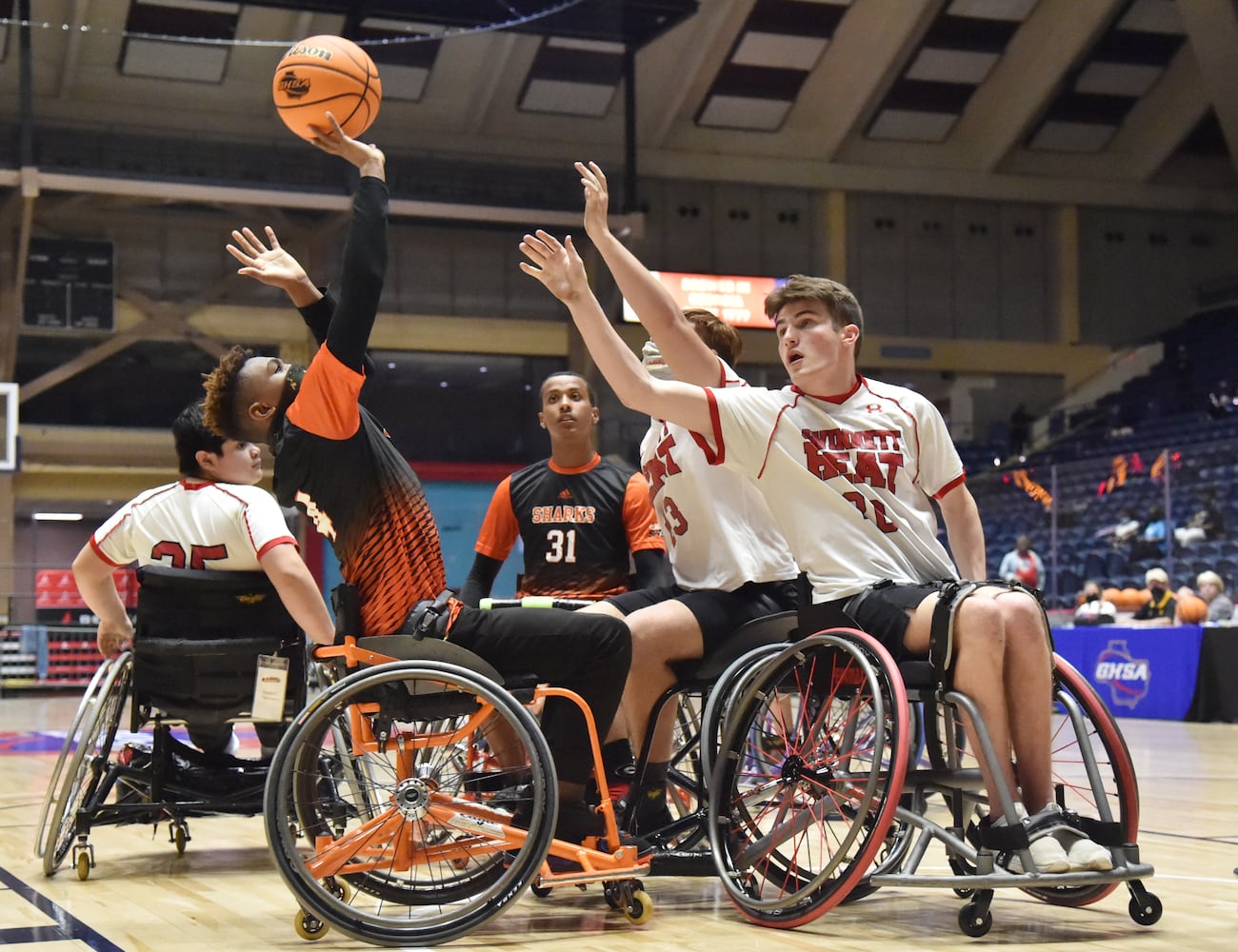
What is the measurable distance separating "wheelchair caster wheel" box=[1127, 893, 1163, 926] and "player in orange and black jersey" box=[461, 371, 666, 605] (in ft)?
6.20

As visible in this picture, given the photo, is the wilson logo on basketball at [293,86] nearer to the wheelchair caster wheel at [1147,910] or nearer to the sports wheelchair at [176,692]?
the sports wheelchair at [176,692]

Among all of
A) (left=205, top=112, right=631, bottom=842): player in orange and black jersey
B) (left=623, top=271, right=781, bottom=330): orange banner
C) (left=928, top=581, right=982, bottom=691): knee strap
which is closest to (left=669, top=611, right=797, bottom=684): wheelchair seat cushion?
(left=205, top=112, right=631, bottom=842): player in orange and black jersey

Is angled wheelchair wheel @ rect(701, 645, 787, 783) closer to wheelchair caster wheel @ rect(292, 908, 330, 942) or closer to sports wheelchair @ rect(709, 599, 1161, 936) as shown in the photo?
sports wheelchair @ rect(709, 599, 1161, 936)

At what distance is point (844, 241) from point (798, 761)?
20.4 meters

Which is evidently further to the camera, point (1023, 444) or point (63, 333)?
point (1023, 444)

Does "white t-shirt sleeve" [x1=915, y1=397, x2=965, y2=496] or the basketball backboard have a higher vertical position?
the basketball backboard

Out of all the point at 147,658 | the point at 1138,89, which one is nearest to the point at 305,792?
the point at 147,658

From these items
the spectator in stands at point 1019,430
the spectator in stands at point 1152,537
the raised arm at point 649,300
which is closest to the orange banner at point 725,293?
the spectator in stands at point 1019,430

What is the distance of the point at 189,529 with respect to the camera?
4.32m

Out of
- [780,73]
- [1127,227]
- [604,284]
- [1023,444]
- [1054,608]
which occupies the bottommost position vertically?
[1054,608]

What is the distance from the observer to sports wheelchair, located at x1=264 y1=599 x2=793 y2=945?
9.78 feet

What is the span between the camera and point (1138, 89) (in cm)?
2227

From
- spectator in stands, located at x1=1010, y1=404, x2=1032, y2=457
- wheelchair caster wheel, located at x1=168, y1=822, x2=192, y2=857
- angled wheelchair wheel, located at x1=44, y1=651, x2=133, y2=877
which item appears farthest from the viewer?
spectator in stands, located at x1=1010, y1=404, x2=1032, y2=457

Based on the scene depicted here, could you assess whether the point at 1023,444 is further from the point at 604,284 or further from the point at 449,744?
the point at 449,744
